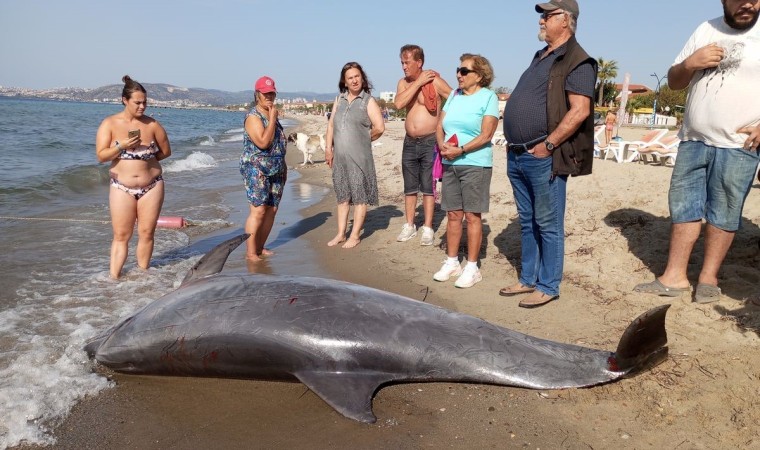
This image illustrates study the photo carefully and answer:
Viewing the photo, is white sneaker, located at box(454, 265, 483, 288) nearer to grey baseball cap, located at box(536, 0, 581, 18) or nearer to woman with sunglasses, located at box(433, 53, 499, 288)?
woman with sunglasses, located at box(433, 53, 499, 288)

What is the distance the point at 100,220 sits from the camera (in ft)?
30.0

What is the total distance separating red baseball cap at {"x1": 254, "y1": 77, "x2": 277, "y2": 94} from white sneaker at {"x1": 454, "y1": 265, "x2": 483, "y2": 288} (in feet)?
10.0

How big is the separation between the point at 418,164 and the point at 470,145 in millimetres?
2122

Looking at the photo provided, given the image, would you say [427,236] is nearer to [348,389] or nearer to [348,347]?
[348,347]

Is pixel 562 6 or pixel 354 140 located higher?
pixel 562 6

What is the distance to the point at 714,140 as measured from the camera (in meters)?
4.18

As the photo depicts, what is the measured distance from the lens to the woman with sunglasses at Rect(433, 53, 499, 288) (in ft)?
15.9

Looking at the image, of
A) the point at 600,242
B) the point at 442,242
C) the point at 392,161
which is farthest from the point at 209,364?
the point at 392,161

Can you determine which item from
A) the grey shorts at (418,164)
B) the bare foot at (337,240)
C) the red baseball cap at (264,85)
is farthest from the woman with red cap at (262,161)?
the grey shorts at (418,164)

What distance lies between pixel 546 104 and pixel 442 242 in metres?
2.89

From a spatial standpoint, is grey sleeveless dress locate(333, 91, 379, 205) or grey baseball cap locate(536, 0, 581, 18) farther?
grey sleeveless dress locate(333, 91, 379, 205)

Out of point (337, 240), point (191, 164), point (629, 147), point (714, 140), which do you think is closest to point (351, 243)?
point (337, 240)

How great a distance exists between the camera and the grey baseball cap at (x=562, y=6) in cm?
413

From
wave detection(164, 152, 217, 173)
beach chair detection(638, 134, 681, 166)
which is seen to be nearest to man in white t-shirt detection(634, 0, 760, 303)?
beach chair detection(638, 134, 681, 166)
